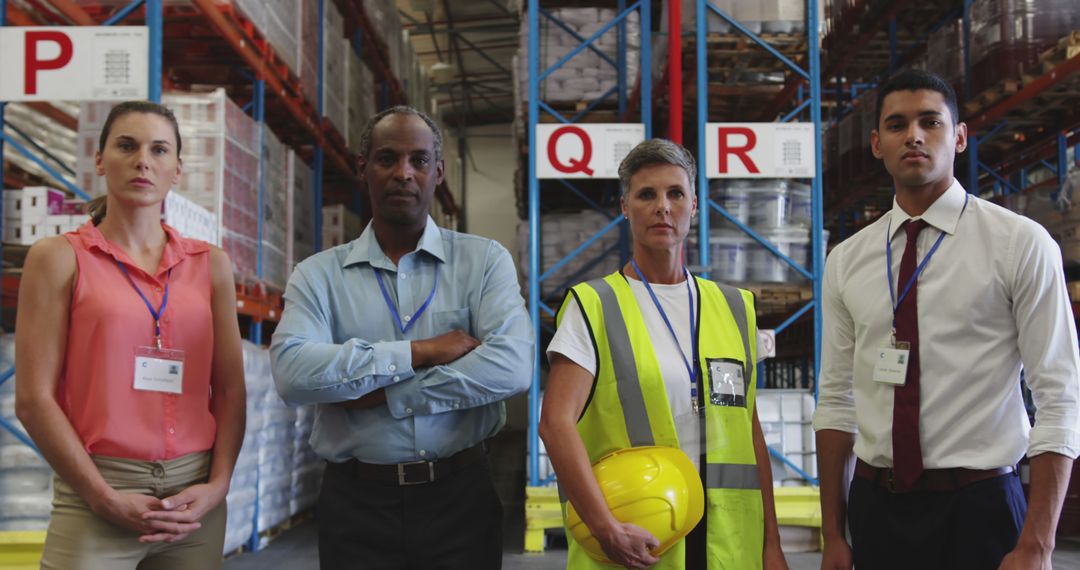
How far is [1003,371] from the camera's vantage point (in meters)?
2.15

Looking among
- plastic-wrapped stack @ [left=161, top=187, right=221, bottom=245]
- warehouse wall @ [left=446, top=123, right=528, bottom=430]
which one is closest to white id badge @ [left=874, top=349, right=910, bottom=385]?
plastic-wrapped stack @ [left=161, top=187, right=221, bottom=245]

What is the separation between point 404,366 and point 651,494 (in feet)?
2.32

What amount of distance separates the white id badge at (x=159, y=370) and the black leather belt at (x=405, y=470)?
0.52 meters

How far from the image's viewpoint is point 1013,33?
294 inches

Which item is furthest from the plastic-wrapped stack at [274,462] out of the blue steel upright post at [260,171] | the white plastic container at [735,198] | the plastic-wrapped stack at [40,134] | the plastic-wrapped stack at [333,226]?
the white plastic container at [735,198]

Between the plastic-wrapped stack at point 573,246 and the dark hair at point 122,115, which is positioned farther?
the plastic-wrapped stack at point 573,246

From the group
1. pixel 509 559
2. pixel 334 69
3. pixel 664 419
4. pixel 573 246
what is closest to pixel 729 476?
pixel 664 419

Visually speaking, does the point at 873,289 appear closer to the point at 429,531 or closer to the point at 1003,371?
the point at 1003,371

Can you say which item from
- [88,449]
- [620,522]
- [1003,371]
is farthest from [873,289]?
[88,449]

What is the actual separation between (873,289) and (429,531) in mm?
1367

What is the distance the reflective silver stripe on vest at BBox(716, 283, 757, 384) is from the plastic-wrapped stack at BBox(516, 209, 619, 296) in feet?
17.6

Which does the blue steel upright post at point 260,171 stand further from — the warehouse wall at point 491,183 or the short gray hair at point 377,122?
the warehouse wall at point 491,183

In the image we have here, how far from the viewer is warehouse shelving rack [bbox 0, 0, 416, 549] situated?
5250mm

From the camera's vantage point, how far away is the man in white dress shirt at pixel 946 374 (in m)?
2.06
